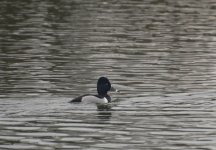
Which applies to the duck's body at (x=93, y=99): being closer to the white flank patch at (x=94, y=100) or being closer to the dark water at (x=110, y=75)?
the white flank patch at (x=94, y=100)

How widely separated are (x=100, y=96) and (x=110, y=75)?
5.76 meters

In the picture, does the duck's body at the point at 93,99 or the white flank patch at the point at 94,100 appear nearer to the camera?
the duck's body at the point at 93,99

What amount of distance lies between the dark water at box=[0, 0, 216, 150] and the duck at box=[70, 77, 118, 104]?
30 centimetres

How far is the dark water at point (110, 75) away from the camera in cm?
2258

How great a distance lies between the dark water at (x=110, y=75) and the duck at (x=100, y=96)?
30 cm

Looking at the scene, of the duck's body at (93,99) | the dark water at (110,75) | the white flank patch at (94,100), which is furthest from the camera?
the white flank patch at (94,100)

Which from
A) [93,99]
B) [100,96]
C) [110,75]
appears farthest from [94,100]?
[110,75]

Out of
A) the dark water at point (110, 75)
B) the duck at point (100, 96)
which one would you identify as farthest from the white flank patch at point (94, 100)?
the dark water at point (110, 75)

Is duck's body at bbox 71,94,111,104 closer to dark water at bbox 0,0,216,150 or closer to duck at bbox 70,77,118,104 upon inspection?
duck at bbox 70,77,118,104

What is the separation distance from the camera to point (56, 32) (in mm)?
49438

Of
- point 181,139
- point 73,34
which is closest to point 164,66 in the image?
point 73,34

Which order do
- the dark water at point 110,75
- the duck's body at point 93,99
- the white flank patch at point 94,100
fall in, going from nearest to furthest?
1. the dark water at point 110,75
2. the duck's body at point 93,99
3. the white flank patch at point 94,100

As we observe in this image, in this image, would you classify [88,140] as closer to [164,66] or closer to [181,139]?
[181,139]

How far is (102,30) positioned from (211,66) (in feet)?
45.4
